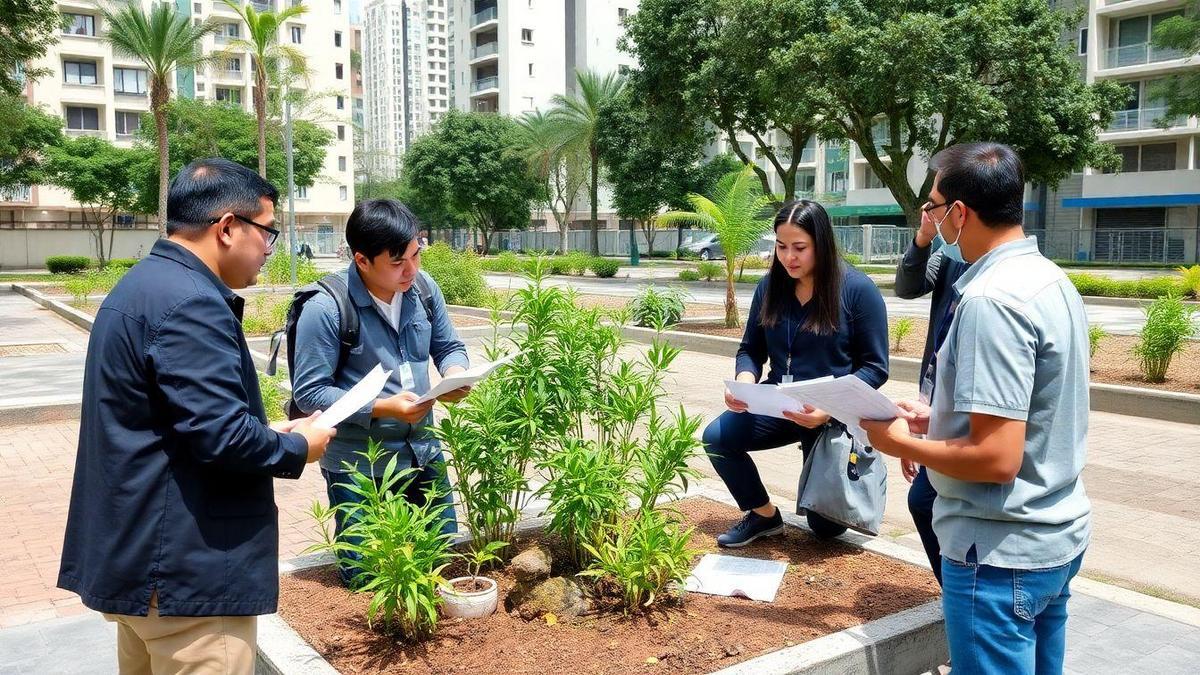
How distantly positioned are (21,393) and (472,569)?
8367mm

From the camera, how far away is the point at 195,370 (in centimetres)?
223

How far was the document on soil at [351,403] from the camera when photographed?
263 cm

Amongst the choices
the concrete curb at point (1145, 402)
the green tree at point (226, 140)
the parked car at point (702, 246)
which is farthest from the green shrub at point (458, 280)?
the parked car at point (702, 246)

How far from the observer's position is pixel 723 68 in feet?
87.9

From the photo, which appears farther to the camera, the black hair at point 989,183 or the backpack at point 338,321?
the backpack at point 338,321

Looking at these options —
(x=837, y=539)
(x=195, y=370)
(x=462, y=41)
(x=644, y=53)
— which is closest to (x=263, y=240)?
(x=195, y=370)

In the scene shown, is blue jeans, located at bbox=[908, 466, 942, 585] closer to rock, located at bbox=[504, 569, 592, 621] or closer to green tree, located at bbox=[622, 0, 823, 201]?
rock, located at bbox=[504, 569, 592, 621]

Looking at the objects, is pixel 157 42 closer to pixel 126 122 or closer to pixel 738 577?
pixel 126 122

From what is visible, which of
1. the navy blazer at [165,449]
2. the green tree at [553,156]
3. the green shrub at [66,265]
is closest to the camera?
the navy blazer at [165,449]

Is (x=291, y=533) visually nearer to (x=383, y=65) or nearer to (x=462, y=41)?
(x=462, y=41)

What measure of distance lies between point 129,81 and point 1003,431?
62.5 m

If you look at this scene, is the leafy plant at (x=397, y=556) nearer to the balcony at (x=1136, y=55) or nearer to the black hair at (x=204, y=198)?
the black hair at (x=204, y=198)

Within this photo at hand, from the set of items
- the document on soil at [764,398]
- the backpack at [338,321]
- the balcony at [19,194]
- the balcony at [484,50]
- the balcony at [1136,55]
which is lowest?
the document on soil at [764,398]

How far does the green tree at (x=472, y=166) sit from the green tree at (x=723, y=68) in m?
23.4
